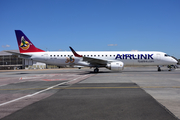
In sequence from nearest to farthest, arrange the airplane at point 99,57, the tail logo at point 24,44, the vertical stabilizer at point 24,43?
Result: the airplane at point 99,57 < the vertical stabilizer at point 24,43 < the tail logo at point 24,44

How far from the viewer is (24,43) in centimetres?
2642

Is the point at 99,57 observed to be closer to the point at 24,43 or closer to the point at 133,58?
the point at 133,58

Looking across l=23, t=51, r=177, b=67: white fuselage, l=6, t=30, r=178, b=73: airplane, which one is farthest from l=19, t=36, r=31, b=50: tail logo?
l=23, t=51, r=177, b=67: white fuselage

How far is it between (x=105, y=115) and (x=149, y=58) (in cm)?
2202

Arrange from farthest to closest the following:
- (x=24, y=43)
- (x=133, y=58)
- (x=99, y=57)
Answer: (x=24, y=43) → (x=99, y=57) → (x=133, y=58)

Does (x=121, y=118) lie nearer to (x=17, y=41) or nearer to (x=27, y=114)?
(x=27, y=114)

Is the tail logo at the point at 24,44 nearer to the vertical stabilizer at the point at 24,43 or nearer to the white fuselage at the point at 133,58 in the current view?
the vertical stabilizer at the point at 24,43

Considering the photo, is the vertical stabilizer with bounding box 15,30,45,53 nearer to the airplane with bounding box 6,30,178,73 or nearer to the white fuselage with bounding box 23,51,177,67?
the airplane with bounding box 6,30,178,73

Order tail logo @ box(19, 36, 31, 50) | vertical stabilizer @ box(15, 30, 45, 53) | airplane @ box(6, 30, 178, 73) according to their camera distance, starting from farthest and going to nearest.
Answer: tail logo @ box(19, 36, 31, 50) < vertical stabilizer @ box(15, 30, 45, 53) < airplane @ box(6, 30, 178, 73)

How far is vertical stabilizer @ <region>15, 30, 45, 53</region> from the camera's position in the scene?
2628 cm

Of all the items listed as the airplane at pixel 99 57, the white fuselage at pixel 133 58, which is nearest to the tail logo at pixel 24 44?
the airplane at pixel 99 57

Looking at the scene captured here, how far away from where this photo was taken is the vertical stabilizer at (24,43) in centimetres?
2628

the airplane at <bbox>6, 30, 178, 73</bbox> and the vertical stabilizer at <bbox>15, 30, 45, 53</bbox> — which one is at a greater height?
the vertical stabilizer at <bbox>15, 30, 45, 53</bbox>

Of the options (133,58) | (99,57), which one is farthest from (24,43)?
(133,58)
